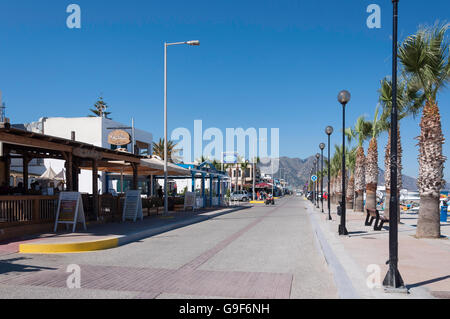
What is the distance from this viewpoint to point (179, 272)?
318 inches

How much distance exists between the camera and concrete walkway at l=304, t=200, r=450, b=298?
6394 millimetres

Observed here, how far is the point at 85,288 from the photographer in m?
6.68

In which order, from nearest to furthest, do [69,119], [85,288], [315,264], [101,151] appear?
[85,288], [315,264], [101,151], [69,119]

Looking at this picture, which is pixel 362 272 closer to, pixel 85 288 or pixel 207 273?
pixel 207 273

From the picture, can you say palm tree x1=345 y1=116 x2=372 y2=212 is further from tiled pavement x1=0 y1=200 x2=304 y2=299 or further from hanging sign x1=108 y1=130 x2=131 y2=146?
tiled pavement x1=0 y1=200 x2=304 y2=299

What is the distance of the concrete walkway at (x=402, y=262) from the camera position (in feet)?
21.0

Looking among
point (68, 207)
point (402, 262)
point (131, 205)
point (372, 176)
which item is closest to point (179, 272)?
point (402, 262)

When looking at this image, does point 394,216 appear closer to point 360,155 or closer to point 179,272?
point 179,272

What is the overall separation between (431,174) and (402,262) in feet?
18.8

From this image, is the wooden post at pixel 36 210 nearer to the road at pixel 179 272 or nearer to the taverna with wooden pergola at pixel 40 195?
the taverna with wooden pergola at pixel 40 195

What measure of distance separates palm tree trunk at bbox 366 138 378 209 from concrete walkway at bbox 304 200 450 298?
28.7 ft

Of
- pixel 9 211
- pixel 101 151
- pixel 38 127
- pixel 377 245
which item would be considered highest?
pixel 38 127
